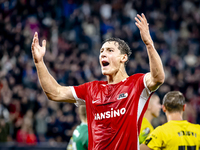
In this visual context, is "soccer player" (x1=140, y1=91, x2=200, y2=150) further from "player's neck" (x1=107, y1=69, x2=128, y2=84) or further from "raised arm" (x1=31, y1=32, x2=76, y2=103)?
"raised arm" (x1=31, y1=32, x2=76, y2=103)

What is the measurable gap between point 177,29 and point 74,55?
5267 millimetres

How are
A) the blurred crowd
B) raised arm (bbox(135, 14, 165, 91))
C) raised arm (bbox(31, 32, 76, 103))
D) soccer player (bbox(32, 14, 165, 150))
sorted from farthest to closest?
the blurred crowd
raised arm (bbox(31, 32, 76, 103))
soccer player (bbox(32, 14, 165, 150))
raised arm (bbox(135, 14, 165, 91))

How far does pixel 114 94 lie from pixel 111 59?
1.55ft

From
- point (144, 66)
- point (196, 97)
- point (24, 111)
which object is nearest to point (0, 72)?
point (24, 111)

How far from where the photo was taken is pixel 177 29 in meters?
13.7

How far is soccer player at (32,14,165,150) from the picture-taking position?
2947 millimetres

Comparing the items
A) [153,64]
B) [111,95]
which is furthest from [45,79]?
[153,64]

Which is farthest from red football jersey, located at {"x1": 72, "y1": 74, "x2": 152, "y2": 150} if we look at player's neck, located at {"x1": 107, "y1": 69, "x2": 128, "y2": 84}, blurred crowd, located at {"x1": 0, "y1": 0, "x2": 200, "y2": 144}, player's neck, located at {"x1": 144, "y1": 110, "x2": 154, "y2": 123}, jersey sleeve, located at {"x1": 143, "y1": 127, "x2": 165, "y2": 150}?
blurred crowd, located at {"x1": 0, "y1": 0, "x2": 200, "y2": 144}

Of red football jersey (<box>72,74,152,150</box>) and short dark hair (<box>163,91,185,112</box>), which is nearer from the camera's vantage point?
red football jersey (<box>72,74,152,150</box>)

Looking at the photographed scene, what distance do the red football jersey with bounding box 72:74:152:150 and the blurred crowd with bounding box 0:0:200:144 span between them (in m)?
6.68

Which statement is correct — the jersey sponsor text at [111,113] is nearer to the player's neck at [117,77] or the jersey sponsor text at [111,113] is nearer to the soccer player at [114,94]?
the soccer player at [114,94]

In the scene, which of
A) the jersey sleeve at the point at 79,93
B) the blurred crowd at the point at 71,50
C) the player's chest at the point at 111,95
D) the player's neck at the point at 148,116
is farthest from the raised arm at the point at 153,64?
the blurred crowd at the point at 71,50

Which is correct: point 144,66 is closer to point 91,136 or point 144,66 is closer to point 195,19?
point 195,19

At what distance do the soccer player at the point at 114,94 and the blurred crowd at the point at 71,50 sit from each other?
6595 mm
